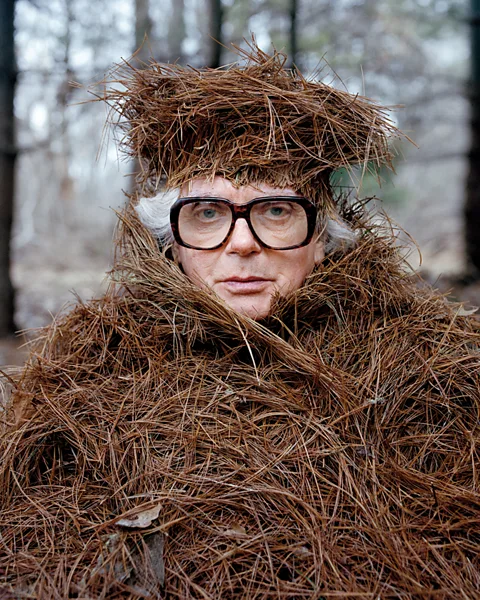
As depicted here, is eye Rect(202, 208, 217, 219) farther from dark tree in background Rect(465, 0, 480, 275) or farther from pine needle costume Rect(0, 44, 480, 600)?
dark tree in background Rect(465, 0, 480, 275)

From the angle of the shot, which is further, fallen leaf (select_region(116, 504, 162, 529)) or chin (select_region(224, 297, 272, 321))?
chin (select_region(224, 297, 272, 321))

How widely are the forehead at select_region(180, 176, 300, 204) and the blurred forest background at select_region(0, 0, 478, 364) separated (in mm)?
417

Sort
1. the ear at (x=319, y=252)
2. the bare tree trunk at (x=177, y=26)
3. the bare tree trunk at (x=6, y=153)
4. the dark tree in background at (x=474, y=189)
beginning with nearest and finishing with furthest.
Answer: the ear at (x=319, y=252) < the bare tree trunk at (x=6, y=153) < the dark tree in background at (x=474, y=189) < the bare tree trunk at (x=177, y=26)

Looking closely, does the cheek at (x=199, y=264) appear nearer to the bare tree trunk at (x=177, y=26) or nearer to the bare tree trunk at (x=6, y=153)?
the bare tree trunk at (x=6, y=153)

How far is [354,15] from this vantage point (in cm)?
949

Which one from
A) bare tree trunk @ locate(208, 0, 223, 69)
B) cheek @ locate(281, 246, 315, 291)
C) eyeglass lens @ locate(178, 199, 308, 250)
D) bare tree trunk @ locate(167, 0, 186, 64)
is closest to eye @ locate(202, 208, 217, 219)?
eyeglass lens @ locate(178, 199, 308, 250)

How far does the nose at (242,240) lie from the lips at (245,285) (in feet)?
0.36

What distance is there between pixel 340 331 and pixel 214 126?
1.03 meters

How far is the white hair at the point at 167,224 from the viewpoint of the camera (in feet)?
7.16

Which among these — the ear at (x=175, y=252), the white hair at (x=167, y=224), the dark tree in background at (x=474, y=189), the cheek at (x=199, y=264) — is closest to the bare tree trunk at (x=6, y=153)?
the white hair at (x=167, y=224)

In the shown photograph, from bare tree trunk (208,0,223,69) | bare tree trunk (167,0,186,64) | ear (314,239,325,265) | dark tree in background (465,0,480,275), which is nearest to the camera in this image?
ear (314,239,325,265)

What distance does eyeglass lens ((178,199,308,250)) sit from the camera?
2.05 m

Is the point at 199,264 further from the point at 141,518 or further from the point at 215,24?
the point at 215,24

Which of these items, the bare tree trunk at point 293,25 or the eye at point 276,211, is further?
the bare tree trunk at point 293,25
